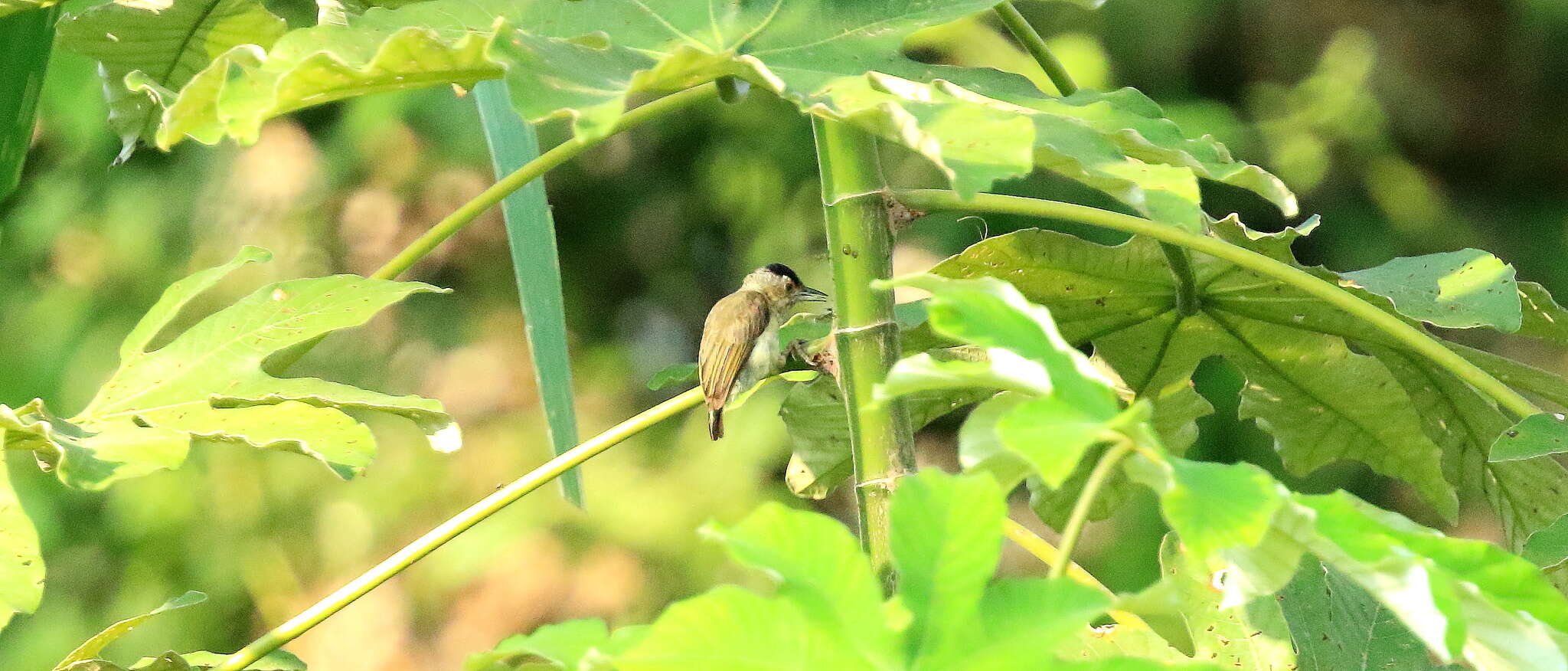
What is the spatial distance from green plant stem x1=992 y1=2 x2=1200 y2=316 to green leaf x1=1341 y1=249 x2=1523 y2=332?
12 cm

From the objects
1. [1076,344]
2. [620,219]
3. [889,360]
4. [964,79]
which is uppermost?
[964,79]

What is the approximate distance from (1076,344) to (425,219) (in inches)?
69.1

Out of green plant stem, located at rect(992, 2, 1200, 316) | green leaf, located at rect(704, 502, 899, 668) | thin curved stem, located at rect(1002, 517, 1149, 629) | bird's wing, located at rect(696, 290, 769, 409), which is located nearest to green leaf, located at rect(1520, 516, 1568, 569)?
thin curved stem, located at rect(1002, 517, 1149, 629)

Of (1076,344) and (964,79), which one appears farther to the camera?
(1076,344)

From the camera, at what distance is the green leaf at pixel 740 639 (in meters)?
0.39

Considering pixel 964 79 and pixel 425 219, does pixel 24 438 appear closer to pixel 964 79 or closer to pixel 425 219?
pixel 964 79

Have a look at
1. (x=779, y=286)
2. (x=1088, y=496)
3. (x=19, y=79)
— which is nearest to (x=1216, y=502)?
(x=1088, y=496)

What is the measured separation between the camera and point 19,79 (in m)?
0.94

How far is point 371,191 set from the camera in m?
2.43

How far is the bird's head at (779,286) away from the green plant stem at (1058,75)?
706mm

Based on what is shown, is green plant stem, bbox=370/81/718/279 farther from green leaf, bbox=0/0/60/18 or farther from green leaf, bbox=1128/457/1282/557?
green leaf, bbox=1128/457/1282/557

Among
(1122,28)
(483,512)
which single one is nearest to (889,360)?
(483,512)

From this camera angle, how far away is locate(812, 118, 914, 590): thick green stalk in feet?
2.23

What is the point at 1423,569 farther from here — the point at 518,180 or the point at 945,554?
the point at 518,180
